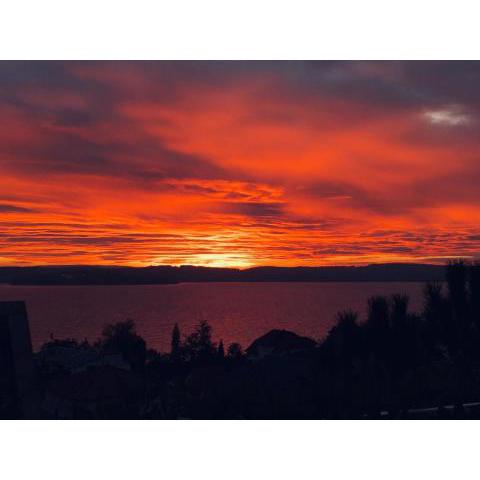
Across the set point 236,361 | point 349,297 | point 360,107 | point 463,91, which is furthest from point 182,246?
point 463,91

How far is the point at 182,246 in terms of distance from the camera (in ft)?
22.5

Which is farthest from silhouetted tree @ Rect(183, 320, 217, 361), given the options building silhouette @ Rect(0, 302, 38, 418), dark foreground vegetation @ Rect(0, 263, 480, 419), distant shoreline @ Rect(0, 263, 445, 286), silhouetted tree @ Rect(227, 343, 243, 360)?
building silhouette @ Rect(0, 302, 38, 418)

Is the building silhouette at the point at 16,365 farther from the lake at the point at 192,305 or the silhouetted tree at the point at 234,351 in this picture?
the silhouetted tree at the point at 234,351

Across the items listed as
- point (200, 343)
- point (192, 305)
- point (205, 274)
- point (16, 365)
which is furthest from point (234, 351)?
point (16, 365)

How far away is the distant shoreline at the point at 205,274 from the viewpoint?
6.68 metres

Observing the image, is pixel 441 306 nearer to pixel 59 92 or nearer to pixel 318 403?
pixel 318 403

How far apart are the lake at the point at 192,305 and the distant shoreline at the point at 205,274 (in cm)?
7

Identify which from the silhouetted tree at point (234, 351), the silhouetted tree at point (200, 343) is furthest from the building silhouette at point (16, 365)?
the silhouetted tree at point (234, 351)

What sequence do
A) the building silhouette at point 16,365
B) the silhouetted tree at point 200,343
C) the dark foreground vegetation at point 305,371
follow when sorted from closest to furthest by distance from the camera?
the dark foreground vegetation at point 305,371 < the building silhouette at point 16,365 < the silhouetted tree at point 200,343

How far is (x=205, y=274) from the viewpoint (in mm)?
6887

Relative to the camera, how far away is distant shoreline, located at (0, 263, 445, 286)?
263 inches
